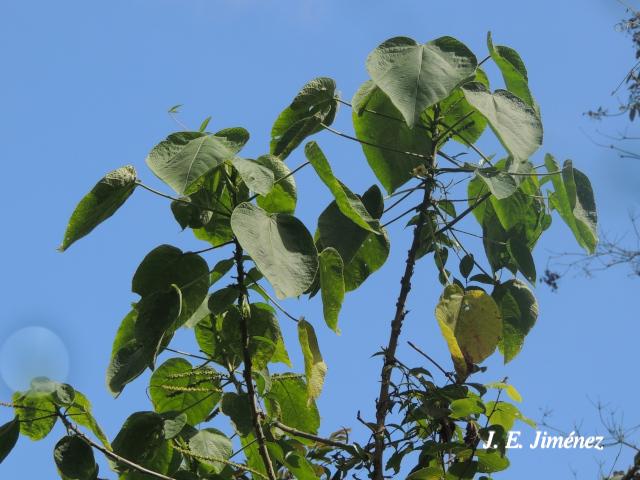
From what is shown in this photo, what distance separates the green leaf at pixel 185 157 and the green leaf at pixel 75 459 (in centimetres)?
29

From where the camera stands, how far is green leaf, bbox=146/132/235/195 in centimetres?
88

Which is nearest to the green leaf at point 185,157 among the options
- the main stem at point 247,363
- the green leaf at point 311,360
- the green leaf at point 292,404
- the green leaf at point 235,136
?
the green leaf at point 235,136

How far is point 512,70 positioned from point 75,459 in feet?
2.12

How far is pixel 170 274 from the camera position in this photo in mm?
1014

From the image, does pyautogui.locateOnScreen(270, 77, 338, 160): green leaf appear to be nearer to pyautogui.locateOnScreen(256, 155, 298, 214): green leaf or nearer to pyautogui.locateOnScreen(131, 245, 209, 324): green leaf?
pyautogui.locateOnScreen(256, 155, 298, 214): green leaf

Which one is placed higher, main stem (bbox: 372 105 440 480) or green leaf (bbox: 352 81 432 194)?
green leaf (bbox: 352 81 432 194)

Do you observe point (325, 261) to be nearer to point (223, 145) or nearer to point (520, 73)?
point (223, 145)

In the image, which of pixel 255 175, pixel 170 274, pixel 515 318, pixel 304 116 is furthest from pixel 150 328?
pixel 515 318

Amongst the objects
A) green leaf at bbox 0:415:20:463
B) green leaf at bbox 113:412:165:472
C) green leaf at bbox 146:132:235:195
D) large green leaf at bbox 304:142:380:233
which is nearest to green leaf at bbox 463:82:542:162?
large green leaf at bbox 304:142:380:233

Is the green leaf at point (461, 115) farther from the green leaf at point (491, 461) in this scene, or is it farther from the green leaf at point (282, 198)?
the green leaf at point (491, 461)

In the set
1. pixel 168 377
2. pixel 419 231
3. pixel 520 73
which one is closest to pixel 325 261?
pixel 419 231

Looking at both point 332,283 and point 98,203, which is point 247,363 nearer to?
point 332,283

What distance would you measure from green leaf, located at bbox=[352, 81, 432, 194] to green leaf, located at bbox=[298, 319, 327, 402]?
0.21 m

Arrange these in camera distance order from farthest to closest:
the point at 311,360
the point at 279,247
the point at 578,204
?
the point at 578,204
the point at 311,360
the point at 279,247
